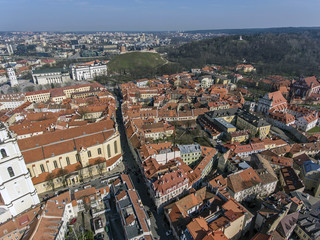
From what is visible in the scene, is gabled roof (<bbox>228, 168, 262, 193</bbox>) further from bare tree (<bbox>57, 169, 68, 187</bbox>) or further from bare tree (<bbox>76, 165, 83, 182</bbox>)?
bare tree (<bbox>57, 169, 68, 187</bbox>)

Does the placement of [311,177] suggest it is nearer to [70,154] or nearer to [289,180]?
[289,180]

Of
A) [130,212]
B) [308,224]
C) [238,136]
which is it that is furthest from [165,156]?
Answer: [308,224]

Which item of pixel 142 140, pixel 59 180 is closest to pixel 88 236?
pixel 59 180

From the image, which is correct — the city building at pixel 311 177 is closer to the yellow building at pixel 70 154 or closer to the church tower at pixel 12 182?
the yellow building at pixel 70 154

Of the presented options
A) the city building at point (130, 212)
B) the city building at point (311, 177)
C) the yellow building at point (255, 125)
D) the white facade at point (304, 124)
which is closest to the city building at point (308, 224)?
the city building at point (311, 177)

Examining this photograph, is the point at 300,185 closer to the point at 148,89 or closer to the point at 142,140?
the point at 142,140

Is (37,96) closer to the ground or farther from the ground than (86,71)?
closer to the ground
